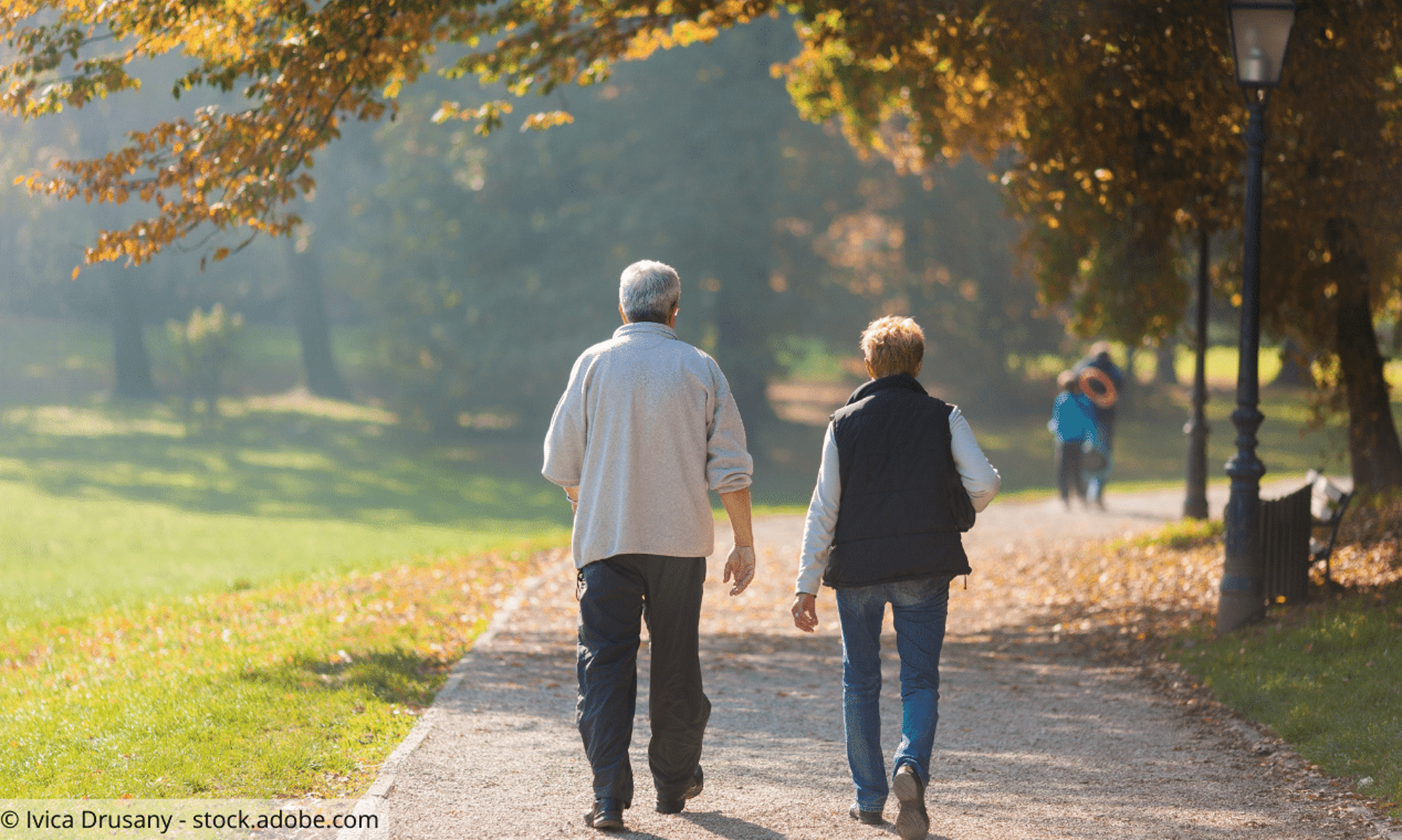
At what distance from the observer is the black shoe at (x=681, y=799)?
5.00 m

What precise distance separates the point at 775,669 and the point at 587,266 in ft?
82.6

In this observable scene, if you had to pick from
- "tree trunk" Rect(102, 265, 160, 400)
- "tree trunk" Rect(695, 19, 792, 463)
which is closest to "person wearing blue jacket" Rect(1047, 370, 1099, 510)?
"tree trunk" Rect(695, 19, 792, 463)

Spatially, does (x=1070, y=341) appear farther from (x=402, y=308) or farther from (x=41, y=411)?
(x=41, y=411)

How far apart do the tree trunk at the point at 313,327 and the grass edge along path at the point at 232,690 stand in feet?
109

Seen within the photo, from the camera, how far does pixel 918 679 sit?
4816 mm

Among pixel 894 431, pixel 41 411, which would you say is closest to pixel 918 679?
pixel 894 431

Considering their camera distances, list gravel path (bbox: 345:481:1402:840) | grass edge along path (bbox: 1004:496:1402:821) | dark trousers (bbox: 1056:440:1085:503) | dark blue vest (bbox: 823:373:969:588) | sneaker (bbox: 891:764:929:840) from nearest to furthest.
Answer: sneaker (bbox: 891:764:929:840) → dark blue vest (bbox: 823:373:969:588) → gravel path (bbox: 345:481:1402:840) → grass edge along path (bbox: 1004:496:1402:821) → dark trousers (bbox: 1056:440:1085:503)

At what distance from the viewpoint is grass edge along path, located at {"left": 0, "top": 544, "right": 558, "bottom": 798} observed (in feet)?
17.6

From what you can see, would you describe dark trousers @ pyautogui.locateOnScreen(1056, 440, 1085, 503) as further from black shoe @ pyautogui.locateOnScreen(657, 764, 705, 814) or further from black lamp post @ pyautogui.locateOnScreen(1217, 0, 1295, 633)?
black shoe @ pyautogui.locateOnScreen(657, 764, 705, 814)

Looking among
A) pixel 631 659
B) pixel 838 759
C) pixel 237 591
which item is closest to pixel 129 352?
pixel 237 591

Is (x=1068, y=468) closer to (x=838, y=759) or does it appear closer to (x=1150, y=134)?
(x=1150, y=134)

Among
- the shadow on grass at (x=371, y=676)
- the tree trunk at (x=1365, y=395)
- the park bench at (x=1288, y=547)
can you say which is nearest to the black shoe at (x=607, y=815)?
the shadow on grass at (x=371, y=676)

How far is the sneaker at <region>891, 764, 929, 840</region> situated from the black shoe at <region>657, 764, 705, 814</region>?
2.74ft

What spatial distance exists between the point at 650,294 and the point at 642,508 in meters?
0.81
